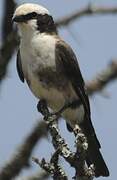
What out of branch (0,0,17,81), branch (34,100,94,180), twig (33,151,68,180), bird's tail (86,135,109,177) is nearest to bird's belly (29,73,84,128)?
bird's tail (86,135,109,177)

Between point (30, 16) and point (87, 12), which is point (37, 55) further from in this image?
point (87, 12)

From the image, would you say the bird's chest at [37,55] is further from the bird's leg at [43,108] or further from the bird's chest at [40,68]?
the bird's leg at [43,108]

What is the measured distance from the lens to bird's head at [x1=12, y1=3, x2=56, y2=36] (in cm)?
319

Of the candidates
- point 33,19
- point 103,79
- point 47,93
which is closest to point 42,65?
point 47,93

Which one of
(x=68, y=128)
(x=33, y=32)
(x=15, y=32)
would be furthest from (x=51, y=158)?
(x=33, y=32)

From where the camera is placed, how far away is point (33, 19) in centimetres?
342

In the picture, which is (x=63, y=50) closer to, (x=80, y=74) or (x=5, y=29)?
(x=80, y=74)

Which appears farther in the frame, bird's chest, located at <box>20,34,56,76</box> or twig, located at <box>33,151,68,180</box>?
bird's chest, located at <box>20,34,56,76</box>

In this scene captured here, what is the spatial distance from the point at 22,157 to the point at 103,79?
10.4 inches

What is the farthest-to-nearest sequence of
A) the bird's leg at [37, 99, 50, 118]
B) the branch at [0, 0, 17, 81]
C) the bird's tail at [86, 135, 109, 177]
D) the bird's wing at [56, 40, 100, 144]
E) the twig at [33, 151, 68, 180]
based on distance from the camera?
the bird's wing at [56, 40, 100, 144], the bird's tail at [86, 135, 109, 177], the bird's leg at [37, 99, 50, 118], the twig at [33, 151, 68, 180], the branch at [0, 0, 17, 81]

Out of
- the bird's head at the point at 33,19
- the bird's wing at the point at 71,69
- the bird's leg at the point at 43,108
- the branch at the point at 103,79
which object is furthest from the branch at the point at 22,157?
the bird's wing at the point at 71,69

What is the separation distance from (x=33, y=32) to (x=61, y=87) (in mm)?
510

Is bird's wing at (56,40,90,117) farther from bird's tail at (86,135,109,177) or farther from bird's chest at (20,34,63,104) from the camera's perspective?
bird's tail at (86,135,109,177)

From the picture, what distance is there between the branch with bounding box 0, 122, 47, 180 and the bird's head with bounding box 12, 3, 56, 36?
2.16 m
